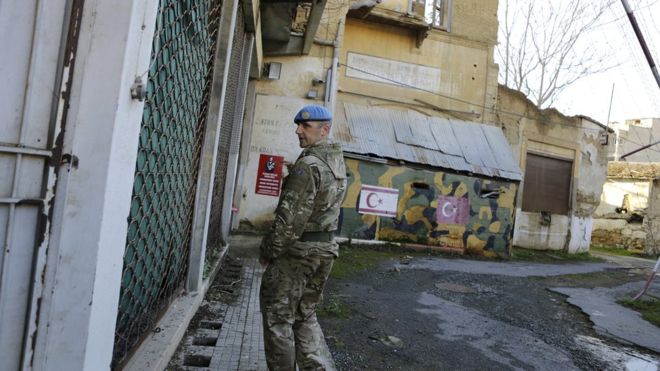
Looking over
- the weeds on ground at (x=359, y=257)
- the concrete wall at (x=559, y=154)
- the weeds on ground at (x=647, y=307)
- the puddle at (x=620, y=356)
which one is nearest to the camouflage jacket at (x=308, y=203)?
the puddle at (x=620, y=356)

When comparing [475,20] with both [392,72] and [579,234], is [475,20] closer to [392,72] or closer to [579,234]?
[392,72]

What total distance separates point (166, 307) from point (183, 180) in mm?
979

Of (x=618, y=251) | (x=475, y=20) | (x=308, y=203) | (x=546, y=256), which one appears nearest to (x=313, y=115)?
(x=308, y=203)

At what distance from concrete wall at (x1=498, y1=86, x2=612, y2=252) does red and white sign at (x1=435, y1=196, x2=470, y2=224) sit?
366 cm

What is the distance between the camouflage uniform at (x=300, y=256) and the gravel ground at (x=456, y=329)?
85cm

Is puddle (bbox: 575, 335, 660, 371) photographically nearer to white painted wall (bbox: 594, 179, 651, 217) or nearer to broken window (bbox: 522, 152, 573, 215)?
broken window (bbox: 522, 152, 573, 215)

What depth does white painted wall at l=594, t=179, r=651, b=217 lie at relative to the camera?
20469mm

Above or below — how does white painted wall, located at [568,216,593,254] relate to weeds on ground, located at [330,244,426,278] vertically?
above

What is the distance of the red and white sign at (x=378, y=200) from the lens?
397 inches

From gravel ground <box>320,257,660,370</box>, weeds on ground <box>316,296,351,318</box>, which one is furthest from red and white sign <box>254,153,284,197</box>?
weeds on ground <box>316,296,351,318</box>

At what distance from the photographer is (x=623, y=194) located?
845 inches

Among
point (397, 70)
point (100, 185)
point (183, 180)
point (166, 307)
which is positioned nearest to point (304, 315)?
point (166, 307)

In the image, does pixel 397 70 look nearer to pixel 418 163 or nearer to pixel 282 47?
pixel 418 163

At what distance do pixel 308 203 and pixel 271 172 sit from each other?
7.08 meters
